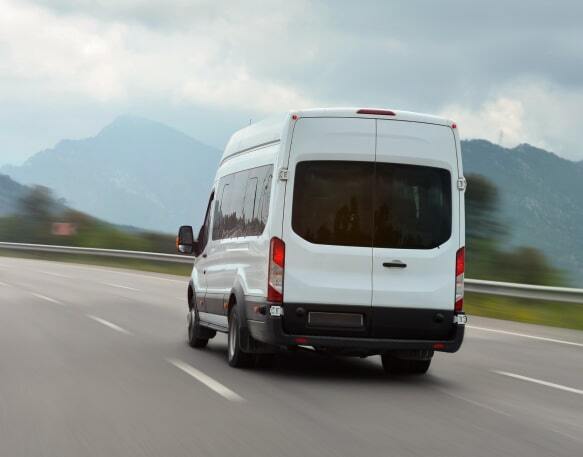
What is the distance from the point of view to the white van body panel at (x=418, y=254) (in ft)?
31.8

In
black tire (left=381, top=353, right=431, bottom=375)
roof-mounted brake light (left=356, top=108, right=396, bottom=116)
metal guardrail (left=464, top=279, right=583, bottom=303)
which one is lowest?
black tire (left=381, top=353, right=431, bottom=375)

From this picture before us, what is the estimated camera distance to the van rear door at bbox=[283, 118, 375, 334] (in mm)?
9633

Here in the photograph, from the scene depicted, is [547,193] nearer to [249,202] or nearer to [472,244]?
[472,244]

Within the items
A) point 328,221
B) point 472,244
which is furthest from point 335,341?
point 472,244

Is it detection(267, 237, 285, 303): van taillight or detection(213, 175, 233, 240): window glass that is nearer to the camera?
detection(267, 237, 285, 303): van taillight

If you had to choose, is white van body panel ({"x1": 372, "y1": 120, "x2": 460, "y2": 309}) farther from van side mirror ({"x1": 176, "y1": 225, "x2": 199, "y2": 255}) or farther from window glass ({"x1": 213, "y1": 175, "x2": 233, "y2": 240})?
van side mirror ({"x1": 176, "y1": 225, "x2": 199, "y2": 255})

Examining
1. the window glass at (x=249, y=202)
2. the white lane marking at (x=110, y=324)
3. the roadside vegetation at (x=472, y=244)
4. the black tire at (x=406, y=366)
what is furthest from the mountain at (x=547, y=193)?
the window glass at (x=249, y=202)

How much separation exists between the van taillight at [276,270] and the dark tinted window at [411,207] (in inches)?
34.6

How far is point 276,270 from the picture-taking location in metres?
9.64

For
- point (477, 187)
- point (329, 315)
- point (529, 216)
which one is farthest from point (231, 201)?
point (529, 216)

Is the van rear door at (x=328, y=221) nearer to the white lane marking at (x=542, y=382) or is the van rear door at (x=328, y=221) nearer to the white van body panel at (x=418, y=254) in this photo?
the white van body panel at (x=418, y=254)

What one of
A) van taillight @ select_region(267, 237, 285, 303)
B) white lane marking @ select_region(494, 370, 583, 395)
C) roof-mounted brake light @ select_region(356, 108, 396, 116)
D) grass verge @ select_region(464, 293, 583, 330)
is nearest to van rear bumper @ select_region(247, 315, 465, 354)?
van taillight @ select_region(267, 237, 285, 303)

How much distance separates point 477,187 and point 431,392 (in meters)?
17.8

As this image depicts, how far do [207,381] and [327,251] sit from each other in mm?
1573
